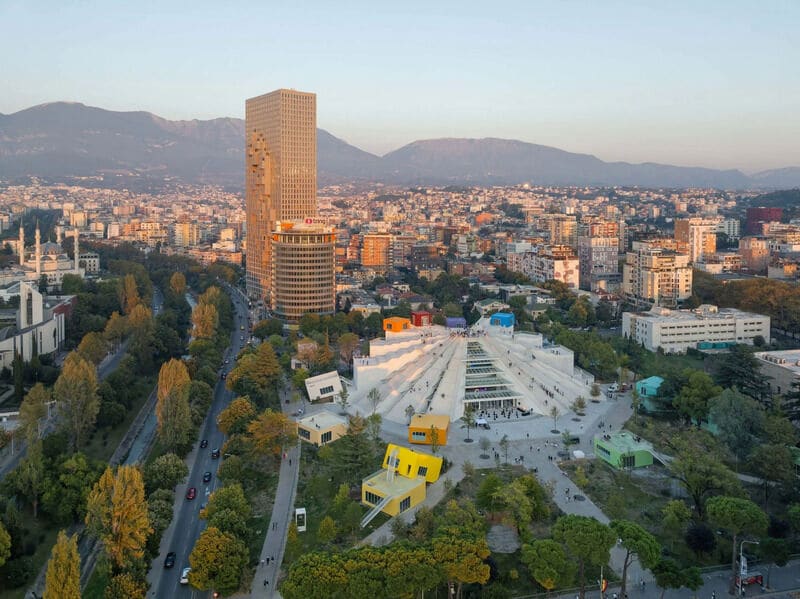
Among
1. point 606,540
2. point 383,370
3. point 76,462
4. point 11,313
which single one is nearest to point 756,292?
point 383,370

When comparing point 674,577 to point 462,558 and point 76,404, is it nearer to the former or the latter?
point 462,558

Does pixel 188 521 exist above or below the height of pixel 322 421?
below

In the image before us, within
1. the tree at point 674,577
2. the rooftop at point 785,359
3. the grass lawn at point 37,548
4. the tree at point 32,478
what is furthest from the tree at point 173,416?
the rooftop at point 785,359

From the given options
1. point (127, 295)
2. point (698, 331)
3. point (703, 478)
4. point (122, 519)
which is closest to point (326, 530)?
point (122, 519)

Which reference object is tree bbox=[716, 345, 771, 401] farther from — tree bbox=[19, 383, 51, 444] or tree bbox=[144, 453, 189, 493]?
tree bbox=[19, 383, 51, 444]

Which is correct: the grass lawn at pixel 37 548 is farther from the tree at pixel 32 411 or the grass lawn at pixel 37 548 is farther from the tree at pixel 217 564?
the tree at pixel 217 564

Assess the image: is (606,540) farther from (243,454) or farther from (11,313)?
(11,313)

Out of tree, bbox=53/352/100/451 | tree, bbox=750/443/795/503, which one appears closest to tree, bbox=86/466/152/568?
tree, bbox=53/352/100/451
